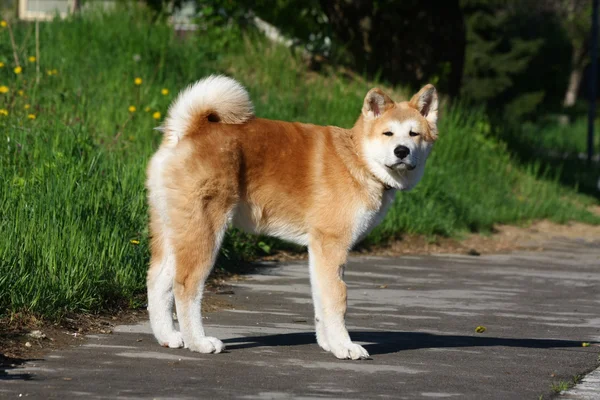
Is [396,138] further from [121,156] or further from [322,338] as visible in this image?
[121,156]

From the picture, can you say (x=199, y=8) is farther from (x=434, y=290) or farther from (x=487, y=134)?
(x=434, y=290)

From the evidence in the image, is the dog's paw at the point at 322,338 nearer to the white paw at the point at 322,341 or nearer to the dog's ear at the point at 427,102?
the white paw at the point at 322,341

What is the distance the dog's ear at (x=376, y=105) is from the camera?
6793mm

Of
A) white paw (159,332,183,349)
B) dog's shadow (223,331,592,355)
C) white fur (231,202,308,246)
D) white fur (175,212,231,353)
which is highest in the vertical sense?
white fur (231,202,308,246)

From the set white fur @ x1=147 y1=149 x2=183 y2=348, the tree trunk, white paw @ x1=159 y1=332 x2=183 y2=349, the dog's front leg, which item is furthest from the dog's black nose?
the tree trunk

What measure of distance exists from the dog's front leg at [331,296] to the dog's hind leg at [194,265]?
0.65 meters

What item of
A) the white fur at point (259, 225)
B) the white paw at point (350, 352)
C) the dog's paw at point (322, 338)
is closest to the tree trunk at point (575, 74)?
the white fur at point (259, 225)

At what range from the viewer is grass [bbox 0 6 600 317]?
696 centimetres

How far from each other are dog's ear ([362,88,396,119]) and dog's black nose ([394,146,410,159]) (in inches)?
17.0

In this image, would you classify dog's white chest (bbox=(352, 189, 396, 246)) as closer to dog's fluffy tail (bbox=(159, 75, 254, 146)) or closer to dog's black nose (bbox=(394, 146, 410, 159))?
dog's black nose (bbox=(394, 146, 410, 159))

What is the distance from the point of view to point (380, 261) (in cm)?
1068

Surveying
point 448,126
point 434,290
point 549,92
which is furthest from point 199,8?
point 549,92

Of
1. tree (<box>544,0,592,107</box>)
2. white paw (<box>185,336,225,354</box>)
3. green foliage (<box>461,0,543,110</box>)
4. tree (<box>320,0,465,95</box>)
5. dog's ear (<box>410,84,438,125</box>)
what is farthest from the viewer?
tree (<box>544,0,592,107</box>)

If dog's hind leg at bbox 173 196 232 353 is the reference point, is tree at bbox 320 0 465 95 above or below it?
above
